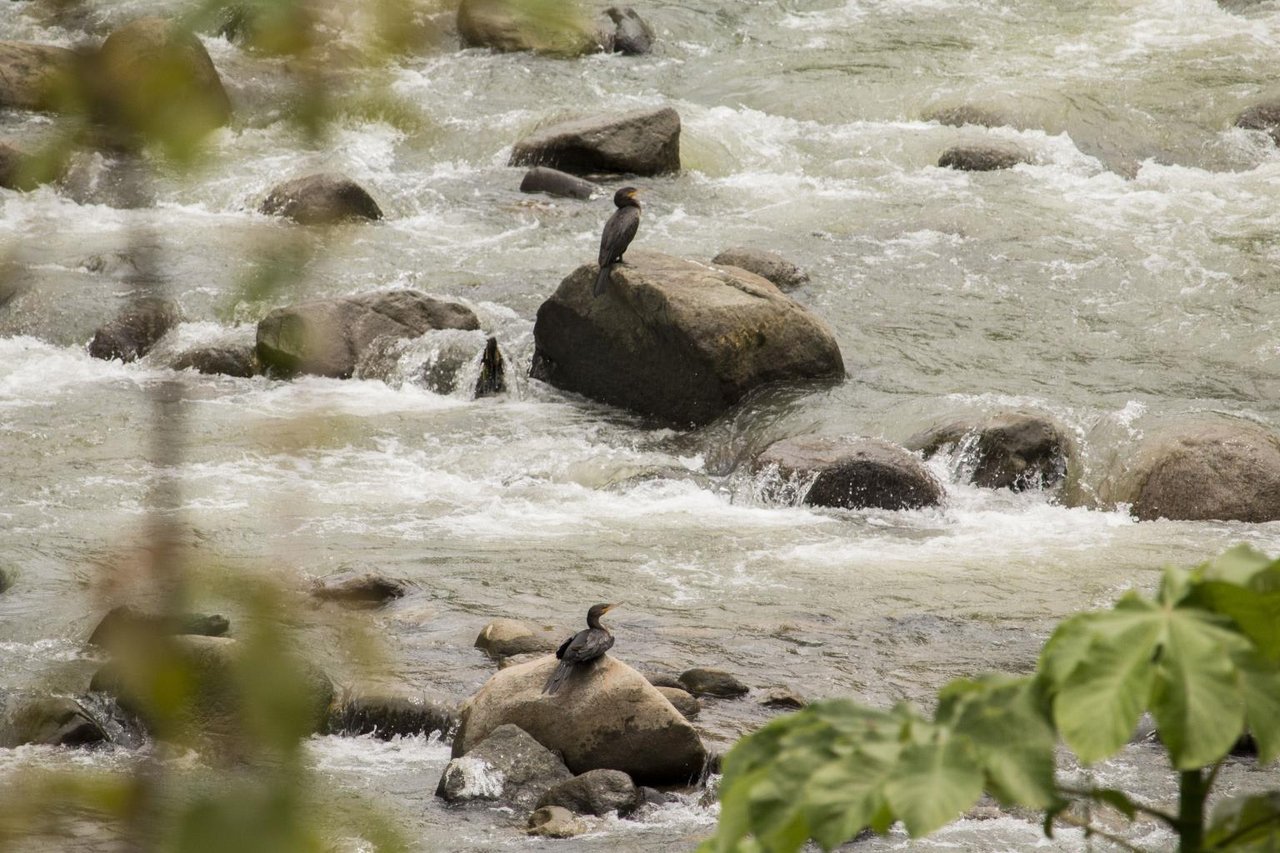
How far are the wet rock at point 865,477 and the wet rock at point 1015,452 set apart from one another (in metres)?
0.39

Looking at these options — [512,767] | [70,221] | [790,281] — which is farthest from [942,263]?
[512,767]

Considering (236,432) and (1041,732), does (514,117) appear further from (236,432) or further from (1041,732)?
(1041,732)

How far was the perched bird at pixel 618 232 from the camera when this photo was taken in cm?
1117

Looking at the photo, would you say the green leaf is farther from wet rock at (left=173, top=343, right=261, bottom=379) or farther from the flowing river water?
wet rock at (left=173, top=343, right=261, bottom=379)

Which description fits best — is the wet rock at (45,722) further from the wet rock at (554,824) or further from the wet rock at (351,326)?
the wet rock at (351,326)

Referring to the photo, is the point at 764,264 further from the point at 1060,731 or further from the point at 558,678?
the point at 1060,731

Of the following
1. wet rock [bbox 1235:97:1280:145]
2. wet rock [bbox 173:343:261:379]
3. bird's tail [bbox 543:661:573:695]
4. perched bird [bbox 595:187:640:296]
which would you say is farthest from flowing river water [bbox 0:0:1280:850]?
perched bird [bbox 595:187:640:296]

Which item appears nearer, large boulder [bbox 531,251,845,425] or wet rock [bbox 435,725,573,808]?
wet rock [bbox 435,725,573,808]

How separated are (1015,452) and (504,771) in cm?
515

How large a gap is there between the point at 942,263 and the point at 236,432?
6523mm

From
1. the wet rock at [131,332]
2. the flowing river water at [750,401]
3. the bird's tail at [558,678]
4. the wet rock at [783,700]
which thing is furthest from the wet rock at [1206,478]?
the wet rock at [131,332]

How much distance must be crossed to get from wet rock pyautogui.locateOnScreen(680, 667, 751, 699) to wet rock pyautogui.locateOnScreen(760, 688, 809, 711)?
14 centimetres

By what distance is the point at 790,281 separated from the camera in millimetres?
13180

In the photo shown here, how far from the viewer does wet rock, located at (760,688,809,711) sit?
6.71m
